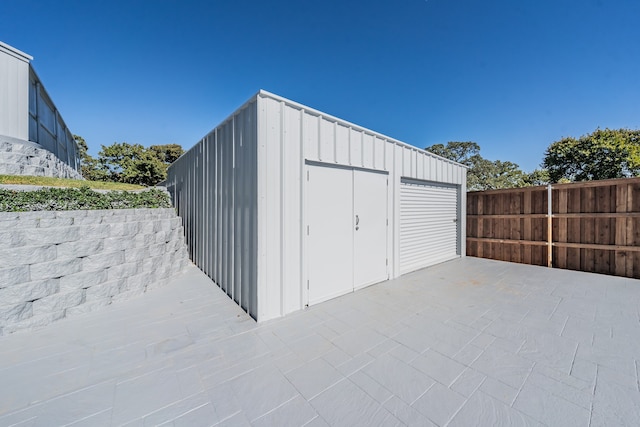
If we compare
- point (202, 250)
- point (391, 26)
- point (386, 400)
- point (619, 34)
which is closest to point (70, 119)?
point (202, 250)

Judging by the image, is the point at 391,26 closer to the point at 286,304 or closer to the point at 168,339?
the point at 286,304

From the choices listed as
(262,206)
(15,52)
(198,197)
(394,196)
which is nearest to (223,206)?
(262,206)

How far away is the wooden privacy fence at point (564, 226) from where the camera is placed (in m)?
4.59

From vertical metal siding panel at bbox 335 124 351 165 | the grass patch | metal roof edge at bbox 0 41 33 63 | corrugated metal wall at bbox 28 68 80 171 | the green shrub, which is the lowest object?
the green shrub

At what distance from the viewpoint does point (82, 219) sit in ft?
10.4

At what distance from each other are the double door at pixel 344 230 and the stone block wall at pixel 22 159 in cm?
733

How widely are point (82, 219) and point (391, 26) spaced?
7252 mm

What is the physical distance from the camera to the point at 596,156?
11.7m

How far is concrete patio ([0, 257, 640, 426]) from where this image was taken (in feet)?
4.93

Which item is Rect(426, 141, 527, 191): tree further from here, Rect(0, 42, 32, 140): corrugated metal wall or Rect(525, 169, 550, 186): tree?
Rect(0, 42, 32, 140): corrugated metal wall

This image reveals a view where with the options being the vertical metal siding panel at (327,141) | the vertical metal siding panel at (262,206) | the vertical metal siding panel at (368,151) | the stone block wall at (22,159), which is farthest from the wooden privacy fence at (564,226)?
the stone block wall at (22,159)

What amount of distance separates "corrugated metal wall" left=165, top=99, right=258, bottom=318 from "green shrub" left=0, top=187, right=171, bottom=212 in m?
1.10

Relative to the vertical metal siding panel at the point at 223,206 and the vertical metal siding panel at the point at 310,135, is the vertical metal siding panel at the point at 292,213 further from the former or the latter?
the vertical metal siding panel at the point at 223,206

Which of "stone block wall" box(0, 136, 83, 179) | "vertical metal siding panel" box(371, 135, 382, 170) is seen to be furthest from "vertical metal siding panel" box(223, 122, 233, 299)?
"stone block wall" box(0, 136, 83, 179)
